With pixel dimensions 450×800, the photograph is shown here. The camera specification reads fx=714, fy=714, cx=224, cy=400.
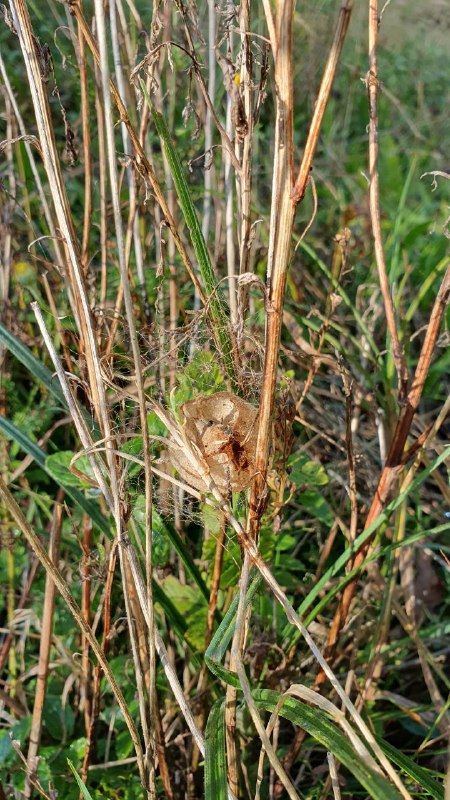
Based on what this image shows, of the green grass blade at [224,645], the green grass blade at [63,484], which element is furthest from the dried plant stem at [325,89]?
the green grass blade at [63,484]

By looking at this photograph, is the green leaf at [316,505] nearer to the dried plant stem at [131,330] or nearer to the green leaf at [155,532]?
the green leaf at [155,532]

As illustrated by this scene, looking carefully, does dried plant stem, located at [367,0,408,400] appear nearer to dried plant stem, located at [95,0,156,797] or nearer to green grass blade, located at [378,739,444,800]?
dried plant stem, located at [95,0,156,797]

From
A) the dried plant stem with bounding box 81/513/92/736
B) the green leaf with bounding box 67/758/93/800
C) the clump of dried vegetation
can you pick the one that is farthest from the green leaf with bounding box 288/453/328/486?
the green leaf with bounding box 67/758/93/800

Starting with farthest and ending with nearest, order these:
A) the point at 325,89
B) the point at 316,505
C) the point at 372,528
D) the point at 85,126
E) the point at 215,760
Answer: the point at 316,505
the point at 85,126
the point at 372,528
the point at 215,760
the point at 325,89

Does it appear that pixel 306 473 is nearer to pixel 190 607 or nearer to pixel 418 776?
pixel 190 607

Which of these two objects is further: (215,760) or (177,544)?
(177,544)

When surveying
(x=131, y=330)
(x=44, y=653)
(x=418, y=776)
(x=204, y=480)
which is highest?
(x=131, y=330)

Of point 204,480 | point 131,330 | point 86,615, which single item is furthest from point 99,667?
point 131,330
